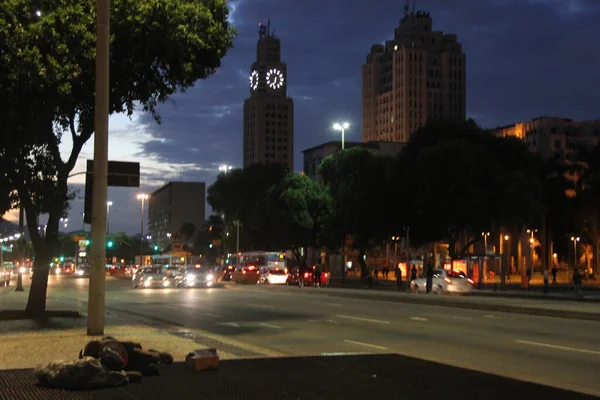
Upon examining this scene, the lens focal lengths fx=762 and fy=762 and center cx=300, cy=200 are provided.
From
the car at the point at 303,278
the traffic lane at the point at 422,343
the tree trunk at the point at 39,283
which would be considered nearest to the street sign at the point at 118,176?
the traffic lane at the point at 422,343

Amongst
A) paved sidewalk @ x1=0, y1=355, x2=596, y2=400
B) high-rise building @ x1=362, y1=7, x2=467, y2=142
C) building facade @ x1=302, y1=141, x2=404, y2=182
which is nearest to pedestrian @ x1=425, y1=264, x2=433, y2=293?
paved sidewalk @ x1=0, y1=355, x2=596, y2=400

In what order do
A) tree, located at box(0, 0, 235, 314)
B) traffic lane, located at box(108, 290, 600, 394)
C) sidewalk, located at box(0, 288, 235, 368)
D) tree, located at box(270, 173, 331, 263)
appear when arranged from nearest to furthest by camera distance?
sidewalk, located at box(0, 288, 235, 368), traffic lane, located at box(108, 290, 600, 394), tree, located at box(0, 0, 235, 314), tree, located at box(270, 173, 331, 263)

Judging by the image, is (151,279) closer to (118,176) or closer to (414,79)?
(118,176)

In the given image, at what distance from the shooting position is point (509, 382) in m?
10.3

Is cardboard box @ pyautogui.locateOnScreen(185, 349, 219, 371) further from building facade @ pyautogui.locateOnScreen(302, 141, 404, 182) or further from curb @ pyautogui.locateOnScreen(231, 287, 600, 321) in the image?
building facade @ pyautogui.locateOnScreen(302, 141, 404, 182)

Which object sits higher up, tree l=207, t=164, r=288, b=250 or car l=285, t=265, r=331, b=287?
tree l=207, t=164, r=288, b=250

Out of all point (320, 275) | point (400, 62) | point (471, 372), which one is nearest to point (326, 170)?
point (320, 275)

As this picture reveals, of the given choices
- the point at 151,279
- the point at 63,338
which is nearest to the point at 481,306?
the point at 63,338

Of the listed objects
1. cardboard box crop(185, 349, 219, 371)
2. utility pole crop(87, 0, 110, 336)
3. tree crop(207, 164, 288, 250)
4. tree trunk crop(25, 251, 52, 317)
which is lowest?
cardboard box crop(185, 349, 219, 371)

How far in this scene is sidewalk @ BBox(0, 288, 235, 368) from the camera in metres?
12.6

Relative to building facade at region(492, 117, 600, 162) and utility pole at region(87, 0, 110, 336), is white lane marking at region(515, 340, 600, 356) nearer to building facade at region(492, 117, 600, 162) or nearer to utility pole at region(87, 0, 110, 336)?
utility pole at region(87, 0, 110, 336)

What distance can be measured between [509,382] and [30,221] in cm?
1620

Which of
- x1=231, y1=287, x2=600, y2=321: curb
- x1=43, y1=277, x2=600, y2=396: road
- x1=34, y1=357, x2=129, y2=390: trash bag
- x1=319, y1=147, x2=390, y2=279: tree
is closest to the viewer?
x1=34, y1=357, x2=129, y2=390: trash bag

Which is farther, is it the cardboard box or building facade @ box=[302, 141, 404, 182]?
building facade @ box=[302, 141, 404, 182]
